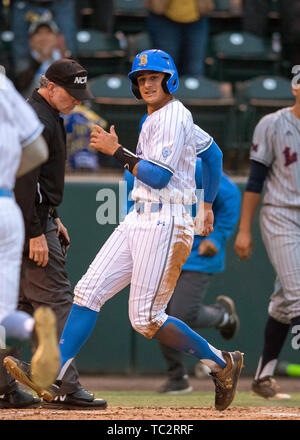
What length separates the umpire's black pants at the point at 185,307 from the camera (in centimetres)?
617

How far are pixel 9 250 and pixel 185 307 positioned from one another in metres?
2.75

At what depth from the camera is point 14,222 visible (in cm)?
356

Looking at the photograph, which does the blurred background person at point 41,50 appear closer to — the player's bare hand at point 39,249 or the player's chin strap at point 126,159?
the player's bare hand at point 39,249

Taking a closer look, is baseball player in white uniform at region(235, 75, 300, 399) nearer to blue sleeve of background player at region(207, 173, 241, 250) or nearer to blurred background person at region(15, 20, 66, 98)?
blue sleeve of background player at region(207, 173, 241, 250)

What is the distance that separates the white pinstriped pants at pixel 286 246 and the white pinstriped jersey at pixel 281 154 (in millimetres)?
69

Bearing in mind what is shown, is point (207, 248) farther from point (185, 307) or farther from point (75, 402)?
point (75, 402)

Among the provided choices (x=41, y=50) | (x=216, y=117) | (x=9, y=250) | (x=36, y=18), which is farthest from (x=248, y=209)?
(x=36, y=18)

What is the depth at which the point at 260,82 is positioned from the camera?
27.9 ft

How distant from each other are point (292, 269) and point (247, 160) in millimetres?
2190

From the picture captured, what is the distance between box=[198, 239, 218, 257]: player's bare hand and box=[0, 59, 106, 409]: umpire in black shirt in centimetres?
142

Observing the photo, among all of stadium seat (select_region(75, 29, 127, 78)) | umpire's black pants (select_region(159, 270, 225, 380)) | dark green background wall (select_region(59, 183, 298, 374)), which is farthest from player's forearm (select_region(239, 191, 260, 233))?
stadium seat (select_region(75, 29, 127, 78))

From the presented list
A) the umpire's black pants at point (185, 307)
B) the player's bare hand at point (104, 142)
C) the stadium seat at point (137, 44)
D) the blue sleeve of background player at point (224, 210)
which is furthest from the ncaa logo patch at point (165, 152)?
the stadium seat at point (137, 44)

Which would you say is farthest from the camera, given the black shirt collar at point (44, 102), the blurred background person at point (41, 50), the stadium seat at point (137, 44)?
the stadium seat at point (137, 44)

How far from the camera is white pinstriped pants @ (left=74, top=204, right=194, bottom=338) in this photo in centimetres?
446
